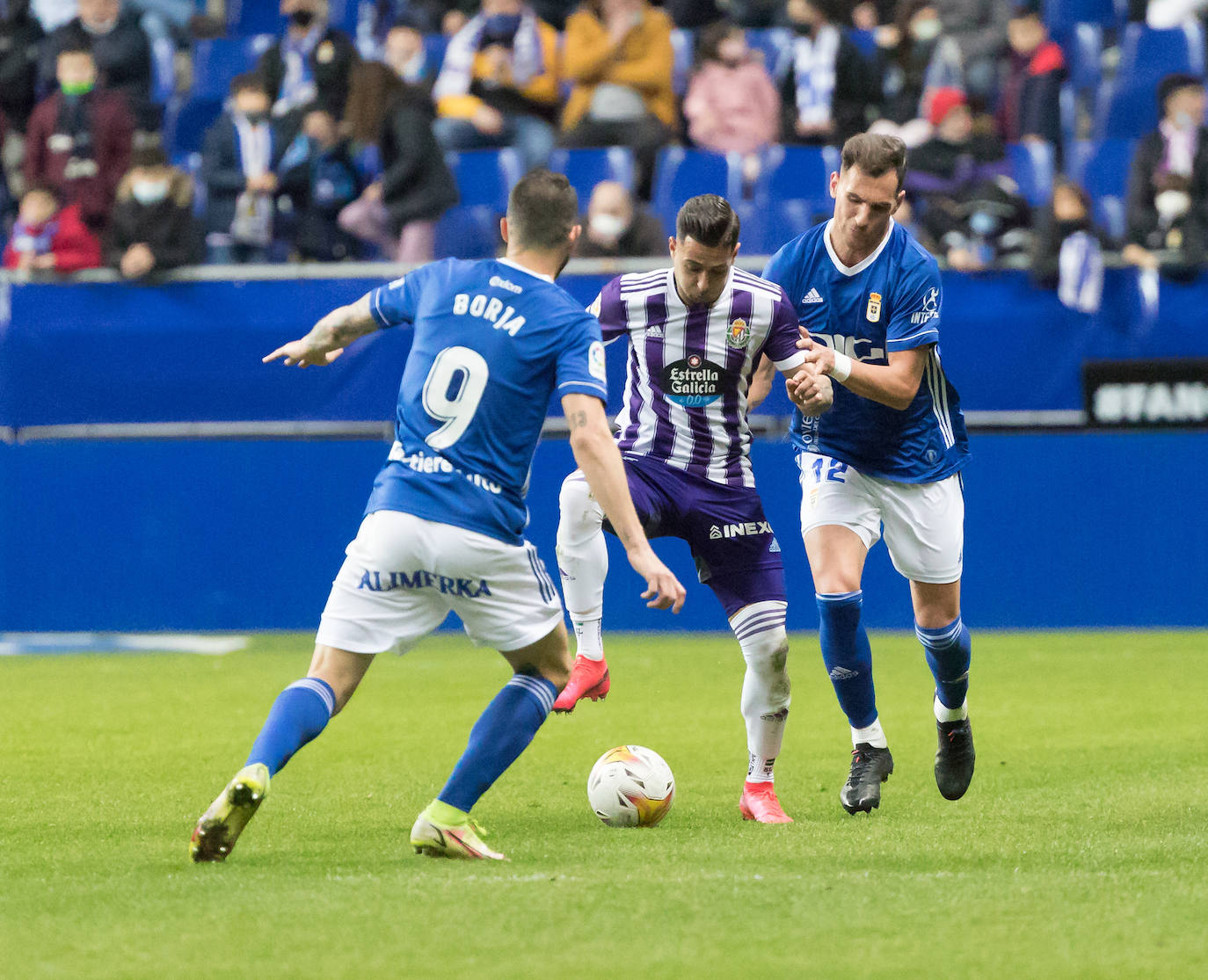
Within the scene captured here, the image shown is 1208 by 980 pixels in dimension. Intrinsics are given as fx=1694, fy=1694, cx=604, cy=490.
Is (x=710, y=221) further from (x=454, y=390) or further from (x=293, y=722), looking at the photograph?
(x=293, y=722)

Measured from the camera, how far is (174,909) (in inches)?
166

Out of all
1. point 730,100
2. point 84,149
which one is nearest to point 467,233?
point 730,100

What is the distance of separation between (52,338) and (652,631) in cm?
494

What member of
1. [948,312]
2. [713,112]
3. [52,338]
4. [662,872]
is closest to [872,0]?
[713,112]

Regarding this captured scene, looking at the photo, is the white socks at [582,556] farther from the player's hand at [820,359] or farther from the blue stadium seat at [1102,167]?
the blue stadium seat at [1102,167]

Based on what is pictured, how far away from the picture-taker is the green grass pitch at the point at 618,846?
3826 millimetres

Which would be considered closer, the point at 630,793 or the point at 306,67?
the point at 630,793

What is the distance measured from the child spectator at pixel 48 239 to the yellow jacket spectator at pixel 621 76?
3.94 m

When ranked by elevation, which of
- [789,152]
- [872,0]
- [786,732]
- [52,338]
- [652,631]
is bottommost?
[652,631]

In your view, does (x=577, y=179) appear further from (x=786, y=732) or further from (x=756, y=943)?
(x=756, y=943)

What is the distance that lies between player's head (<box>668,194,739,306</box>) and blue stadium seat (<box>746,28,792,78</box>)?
9117mm

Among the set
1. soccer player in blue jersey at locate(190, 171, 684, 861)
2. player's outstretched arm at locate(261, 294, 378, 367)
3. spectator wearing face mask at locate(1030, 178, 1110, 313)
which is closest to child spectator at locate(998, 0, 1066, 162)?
spectator wearing face mask at locate(1030, 178, 1110, 313)

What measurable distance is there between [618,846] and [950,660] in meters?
1.89

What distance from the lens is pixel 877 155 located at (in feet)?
19.3
